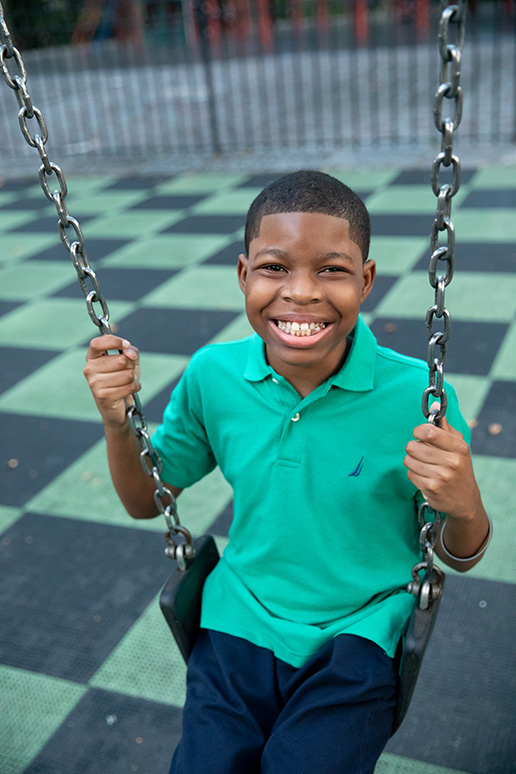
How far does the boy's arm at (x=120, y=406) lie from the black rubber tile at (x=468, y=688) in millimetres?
885

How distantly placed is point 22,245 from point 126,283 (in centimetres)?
147

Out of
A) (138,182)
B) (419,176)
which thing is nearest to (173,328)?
(419,176)

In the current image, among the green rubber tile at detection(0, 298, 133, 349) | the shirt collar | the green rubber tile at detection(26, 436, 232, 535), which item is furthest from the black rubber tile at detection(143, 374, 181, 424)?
the shirt collar

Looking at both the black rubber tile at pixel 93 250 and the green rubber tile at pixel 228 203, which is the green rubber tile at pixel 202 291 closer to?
the black rubber tile at pixel 93 250

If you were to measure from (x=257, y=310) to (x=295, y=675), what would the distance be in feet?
2.15

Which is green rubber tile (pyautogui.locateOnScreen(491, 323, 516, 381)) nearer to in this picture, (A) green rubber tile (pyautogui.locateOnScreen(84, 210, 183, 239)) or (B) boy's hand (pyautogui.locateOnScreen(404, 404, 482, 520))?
(B) boy's hand (pyautogui.locateOnScreen(404, 404, 482, 520))

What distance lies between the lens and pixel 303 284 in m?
1.37

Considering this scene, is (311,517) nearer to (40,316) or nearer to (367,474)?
(367,474)

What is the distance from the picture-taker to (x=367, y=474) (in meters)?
1.47

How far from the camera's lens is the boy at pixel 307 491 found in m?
1.37

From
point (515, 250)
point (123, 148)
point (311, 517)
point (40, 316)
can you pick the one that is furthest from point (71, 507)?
point (123, 148)

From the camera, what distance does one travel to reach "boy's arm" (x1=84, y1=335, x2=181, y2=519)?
4.89ft

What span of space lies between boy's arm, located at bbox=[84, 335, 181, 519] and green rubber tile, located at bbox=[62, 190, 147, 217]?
5.18m

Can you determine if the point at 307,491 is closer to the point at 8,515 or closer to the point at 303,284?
the point at 303,284
